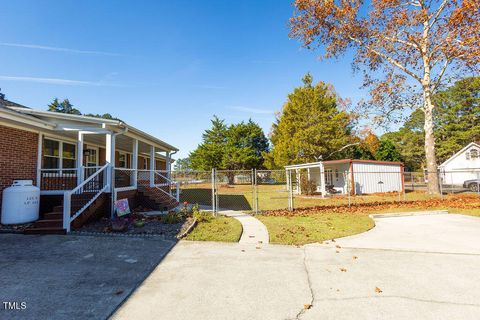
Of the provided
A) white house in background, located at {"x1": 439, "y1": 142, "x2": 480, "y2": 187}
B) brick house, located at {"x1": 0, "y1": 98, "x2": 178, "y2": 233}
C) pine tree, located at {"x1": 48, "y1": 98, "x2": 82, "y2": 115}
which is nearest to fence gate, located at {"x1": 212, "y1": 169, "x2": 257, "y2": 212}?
brick house, located at {"x1": 0, "y1": 98, "x2": 178, "y2": 233}

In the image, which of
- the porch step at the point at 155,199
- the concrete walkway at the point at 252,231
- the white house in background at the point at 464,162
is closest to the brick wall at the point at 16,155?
the porch step at the point at 155,199

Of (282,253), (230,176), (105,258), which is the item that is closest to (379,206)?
(282,253)

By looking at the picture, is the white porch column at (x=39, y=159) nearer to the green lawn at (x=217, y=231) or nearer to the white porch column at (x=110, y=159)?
the white porch column at (x=110, y=159)

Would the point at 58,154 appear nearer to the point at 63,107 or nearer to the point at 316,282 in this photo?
the point at 316,282

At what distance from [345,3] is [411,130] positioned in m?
50.7

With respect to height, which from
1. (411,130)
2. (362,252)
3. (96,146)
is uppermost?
(411,130)

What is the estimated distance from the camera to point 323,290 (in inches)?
147

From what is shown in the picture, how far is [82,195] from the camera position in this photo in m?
8.34

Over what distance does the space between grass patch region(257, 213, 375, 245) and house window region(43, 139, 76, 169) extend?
8584 mm

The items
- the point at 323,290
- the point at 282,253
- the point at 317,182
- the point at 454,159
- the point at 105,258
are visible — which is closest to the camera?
the point at 323,290

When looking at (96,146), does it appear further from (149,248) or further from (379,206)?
(379,206)

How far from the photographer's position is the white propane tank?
7.25 m

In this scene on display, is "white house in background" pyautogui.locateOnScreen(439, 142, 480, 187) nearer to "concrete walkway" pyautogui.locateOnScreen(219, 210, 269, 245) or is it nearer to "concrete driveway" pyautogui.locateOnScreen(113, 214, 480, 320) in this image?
"concrete walkway" pyautogui.locateOnScreen(219, 210, 269, 245)

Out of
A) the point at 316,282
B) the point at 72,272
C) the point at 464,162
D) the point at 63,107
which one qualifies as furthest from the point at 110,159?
the point at 63,107
